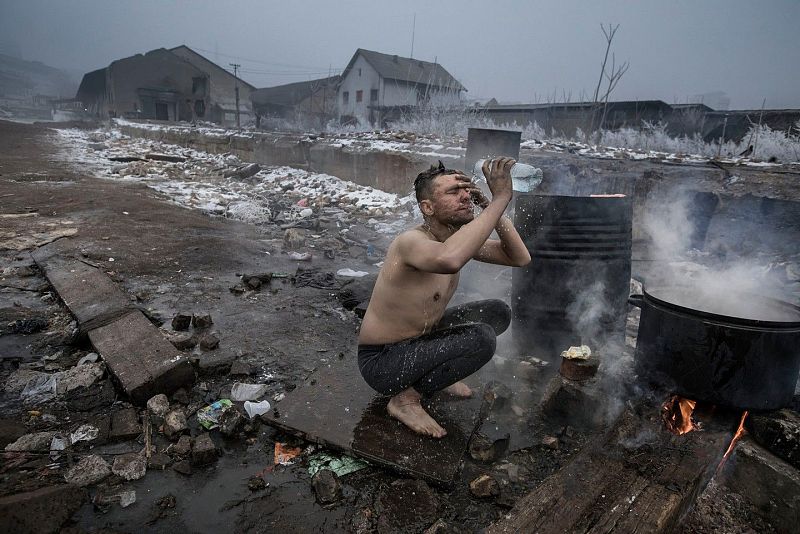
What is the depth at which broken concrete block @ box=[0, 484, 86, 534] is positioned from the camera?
147cm

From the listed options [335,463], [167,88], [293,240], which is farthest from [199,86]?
[335,463]

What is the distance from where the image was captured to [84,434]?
215cm

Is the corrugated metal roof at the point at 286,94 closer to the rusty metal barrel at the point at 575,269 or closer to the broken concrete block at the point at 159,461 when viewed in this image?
the rusty metal barrel at the point at 575,269

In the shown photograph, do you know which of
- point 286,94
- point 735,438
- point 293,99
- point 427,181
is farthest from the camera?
point 286,94

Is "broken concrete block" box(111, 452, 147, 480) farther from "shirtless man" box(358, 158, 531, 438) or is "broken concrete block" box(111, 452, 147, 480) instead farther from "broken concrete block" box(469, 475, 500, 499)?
"broken concrete block" box(469, 475, 500, 499)

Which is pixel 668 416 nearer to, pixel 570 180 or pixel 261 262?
pixel 570 180

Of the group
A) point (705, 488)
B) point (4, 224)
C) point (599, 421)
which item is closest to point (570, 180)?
point (599, 421)

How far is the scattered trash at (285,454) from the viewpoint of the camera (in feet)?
6.89

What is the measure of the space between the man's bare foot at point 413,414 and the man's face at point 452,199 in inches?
36.4

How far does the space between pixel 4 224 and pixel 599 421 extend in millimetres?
6993

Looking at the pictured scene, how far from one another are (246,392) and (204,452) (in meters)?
0.56

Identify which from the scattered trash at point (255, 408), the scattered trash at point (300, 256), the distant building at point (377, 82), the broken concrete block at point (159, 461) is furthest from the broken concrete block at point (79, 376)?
the distant building at point (377, 82)

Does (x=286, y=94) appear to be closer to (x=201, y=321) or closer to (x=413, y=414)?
(x=201, y=321)

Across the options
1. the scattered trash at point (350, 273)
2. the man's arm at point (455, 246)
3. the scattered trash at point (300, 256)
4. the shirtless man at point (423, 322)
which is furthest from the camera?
the scattered trash at point (300, 256)
